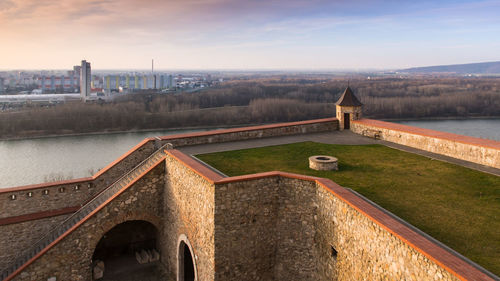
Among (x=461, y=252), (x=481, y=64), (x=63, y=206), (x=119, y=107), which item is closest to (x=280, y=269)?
(x=461, y=252)

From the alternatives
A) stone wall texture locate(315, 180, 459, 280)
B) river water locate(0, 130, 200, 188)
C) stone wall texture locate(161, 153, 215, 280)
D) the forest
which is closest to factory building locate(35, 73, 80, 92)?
the forest

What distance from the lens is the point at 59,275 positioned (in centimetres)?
746

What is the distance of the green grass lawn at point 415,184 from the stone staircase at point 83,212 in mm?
→ 1585

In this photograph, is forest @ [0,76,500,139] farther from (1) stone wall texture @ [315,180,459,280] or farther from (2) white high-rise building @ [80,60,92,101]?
(1) stone wall texture @ [315,180,459,280]

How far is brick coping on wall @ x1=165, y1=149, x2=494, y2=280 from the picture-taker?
355 centimetres

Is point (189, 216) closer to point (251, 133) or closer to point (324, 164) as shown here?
point (324, 164)

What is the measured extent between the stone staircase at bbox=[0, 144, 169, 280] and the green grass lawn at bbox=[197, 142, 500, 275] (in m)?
1.58

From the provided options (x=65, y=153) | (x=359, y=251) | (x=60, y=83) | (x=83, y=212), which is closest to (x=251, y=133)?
(x=83, y=212)

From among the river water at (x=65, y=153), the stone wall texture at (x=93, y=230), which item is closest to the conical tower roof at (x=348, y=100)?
the stone wall texture at (x=93, y=230)

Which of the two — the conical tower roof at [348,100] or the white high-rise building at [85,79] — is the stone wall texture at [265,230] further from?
the white high-rise building at [85,79]

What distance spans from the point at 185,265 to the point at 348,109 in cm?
651

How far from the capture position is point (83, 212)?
28.3 feet

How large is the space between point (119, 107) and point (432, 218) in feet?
119

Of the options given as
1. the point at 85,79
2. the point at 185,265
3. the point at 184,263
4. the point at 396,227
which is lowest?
the point at 185,265
